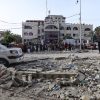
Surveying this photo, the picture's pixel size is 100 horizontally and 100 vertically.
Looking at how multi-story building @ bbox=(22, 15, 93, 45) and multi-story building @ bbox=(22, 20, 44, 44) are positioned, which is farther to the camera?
multi-story building @ bbox=(22, 20, 44, 44)

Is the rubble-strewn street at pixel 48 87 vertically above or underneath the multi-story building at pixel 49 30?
underneath

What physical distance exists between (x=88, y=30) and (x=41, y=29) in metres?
17.0

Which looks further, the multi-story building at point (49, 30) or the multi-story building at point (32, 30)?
the multi-story building at point (32, 30)

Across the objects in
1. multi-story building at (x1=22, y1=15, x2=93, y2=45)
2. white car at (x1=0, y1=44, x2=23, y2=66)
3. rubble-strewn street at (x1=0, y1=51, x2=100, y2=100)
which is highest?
multi-story building at (x1=22, y1=15, x2=93, y2=45)

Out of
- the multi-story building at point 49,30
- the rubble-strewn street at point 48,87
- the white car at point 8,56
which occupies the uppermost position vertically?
the multi-story building at point 49,30

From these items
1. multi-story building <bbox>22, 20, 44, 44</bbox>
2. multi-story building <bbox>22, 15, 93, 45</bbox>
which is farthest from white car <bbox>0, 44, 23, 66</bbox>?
multi-story building <bbox>22, 20, 44, 44</bbox>

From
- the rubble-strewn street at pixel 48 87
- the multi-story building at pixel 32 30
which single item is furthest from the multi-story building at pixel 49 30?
the rubble-strewn street at pixel 48 87

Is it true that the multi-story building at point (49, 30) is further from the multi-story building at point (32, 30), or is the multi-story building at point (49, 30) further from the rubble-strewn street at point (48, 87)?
the rubble-strewn street at point (48, 87)

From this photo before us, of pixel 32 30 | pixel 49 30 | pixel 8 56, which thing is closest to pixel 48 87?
pixel 8 56

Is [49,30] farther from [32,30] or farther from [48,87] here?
[48,87]

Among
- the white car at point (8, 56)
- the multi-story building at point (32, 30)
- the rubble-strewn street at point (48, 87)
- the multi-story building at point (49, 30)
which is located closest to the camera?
the rubble-strewn street at point (48, 87)

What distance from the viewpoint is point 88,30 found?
366ft

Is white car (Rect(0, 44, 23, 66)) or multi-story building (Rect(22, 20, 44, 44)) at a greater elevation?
multi-story building (Rect(22, 20, 44, 44))

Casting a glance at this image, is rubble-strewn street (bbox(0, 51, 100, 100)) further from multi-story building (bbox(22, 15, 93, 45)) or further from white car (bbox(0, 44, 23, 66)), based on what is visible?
multi-story building (bbox(22, 15, 93, 45))
